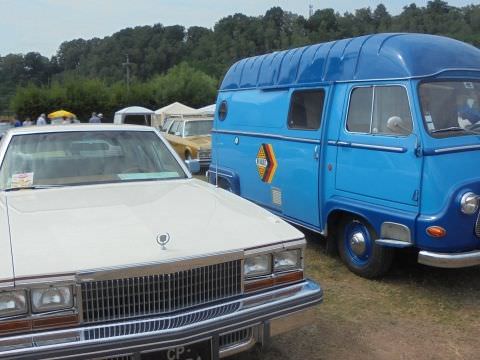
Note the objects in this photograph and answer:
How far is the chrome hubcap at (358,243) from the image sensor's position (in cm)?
545

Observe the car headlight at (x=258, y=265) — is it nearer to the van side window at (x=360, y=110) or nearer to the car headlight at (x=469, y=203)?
the car headlight at (x=469, y=203)

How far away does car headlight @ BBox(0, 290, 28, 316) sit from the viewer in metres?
2.60

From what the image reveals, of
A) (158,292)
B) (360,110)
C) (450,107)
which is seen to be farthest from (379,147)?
(158,292)

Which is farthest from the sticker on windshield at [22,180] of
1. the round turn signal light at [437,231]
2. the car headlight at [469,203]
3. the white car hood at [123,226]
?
the car headlight at [469,203]

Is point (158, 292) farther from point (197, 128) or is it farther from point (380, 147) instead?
point (197, 128)

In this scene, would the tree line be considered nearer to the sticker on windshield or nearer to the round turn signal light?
the round turn signal light

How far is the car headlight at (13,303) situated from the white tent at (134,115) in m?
28.9

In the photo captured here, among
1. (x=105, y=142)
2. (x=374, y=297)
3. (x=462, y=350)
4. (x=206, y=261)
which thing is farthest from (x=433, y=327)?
(x=105, y=142)

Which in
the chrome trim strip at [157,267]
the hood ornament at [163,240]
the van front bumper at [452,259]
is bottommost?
the van front bumper at [452,259]

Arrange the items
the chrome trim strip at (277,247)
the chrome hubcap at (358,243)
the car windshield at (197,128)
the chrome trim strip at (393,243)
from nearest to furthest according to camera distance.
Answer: the chrome trim strip at (277,247) < the chrome trim strip at (393,243) < the chrome hubcap at (358,243) < the car windshield at (197,128)

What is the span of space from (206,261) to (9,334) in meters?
1.07

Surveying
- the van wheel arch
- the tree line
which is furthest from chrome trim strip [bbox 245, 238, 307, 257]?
the tree line

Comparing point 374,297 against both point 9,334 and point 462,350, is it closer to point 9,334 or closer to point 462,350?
point 462,350

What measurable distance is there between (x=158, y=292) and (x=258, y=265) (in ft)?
2.19
